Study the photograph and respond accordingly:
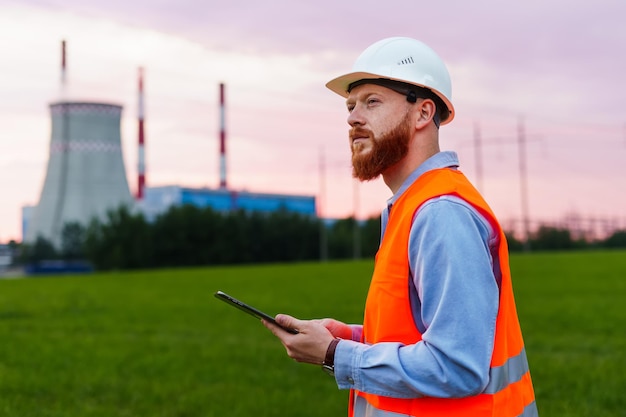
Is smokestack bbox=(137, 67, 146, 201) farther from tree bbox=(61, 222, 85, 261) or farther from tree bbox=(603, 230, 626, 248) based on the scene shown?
tree bbox=(603, 230, 626, 248)

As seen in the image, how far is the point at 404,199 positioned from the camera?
7.70 feet

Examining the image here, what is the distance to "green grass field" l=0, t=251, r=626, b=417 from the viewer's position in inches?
278

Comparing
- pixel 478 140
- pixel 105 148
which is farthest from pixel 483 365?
pixel 478 140

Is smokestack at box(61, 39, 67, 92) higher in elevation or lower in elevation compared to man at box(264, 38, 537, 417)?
higher

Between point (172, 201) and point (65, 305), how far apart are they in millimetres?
51788

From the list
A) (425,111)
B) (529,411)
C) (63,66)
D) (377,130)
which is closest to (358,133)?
(377,130)

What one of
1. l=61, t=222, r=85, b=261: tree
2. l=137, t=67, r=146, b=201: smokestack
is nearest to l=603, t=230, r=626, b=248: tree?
l=137, t=67, r=146, b=201: smokestack

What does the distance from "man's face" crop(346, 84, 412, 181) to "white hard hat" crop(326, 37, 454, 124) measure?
0.15ft

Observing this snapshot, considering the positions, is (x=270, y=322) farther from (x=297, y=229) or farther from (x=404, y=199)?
(x=297, y=229)

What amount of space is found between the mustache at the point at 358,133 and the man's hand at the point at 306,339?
53 cm

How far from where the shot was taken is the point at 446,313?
211 centimetres

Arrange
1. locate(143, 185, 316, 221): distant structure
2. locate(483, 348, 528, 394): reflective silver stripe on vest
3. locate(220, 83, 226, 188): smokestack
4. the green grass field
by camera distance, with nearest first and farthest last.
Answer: locate(483, 348, 528, 394): reflective silver stripe on vest < the green grass field < locate(220, 83, 226, 188): smokestack < locate(143, 185, 316, 221): distant structure

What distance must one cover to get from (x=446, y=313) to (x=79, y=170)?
4975 centimetres

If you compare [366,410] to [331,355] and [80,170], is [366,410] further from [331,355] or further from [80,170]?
[80,170]
